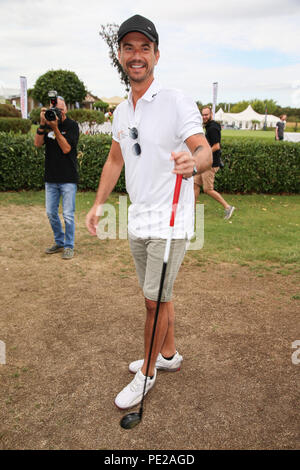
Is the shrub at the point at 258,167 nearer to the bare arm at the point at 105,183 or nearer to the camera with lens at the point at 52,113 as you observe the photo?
the camera with lens at the point at 52,113

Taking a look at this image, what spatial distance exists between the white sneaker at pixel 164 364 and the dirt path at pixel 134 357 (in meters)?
0.06

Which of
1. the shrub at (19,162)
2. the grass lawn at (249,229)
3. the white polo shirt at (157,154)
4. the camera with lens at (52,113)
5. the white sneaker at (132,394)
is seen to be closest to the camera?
the white polo shirt at (157,154)

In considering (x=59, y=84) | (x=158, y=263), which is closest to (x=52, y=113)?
(x=158, y=263)

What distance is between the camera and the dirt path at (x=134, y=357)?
256 cm

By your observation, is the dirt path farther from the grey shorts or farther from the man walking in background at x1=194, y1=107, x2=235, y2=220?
the man walking in background at x1=194, y1=107, x2=235, y2=220

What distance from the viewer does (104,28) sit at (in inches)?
1190

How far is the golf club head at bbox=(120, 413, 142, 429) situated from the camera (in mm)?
2582

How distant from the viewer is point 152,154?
2451 millimetres

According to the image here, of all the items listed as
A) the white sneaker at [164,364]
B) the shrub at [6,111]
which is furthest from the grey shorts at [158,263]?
the shrub at [6,111]

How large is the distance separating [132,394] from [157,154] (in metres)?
1.74

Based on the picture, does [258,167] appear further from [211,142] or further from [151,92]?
[151,92]

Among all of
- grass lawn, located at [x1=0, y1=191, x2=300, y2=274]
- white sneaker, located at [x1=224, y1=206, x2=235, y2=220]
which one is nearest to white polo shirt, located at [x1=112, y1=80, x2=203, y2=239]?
grass lawn, located at [x1=0, y1=191, x2=300, y2=274]
